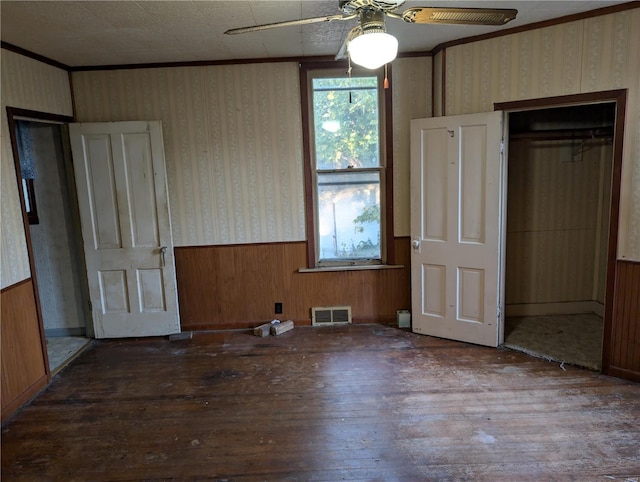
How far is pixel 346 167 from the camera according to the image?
13.8ft

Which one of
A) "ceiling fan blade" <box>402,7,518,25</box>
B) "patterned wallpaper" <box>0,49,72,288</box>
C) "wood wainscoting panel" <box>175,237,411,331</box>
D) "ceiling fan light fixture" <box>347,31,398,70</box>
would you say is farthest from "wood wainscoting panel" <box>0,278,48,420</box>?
"ceiling fan blade" <box>402,7,518,25</box>

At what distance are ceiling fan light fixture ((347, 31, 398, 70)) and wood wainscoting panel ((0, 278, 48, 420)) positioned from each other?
9.38ft

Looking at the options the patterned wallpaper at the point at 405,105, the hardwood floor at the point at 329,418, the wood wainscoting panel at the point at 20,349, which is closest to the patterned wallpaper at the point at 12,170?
the wood wainscoting panel at the point at 20,349

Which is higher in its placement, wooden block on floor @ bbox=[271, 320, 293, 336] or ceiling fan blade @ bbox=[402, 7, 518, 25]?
ceiling fan blade @ bbox=[402, 7, 518, 25]

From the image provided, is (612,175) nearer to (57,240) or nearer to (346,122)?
(346,122)

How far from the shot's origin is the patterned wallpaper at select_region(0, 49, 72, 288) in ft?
9.93

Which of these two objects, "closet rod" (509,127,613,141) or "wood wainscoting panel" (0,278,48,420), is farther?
"closet rod" (509,127,613,141)

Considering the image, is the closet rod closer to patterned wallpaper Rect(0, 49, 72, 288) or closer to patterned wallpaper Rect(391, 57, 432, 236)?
patterned wallpaper Rect(391, 57, 432, 236)

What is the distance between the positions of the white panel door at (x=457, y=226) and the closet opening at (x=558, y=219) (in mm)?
563

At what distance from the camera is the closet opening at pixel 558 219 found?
4117 millimetres

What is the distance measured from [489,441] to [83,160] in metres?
4.02

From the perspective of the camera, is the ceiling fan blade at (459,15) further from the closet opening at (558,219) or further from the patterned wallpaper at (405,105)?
the closet opening at (558,219)

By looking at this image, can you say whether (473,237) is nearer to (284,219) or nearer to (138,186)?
(284,219)

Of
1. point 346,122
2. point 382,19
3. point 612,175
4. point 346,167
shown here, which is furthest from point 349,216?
point 382,19
